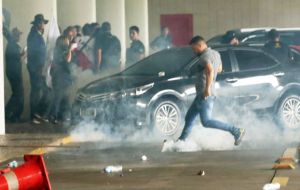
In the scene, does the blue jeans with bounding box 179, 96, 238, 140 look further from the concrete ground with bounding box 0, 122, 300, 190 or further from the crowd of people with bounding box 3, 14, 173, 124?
the crowd of people with bounding box 3, 14, 173, 124

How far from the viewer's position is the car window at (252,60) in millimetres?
18312

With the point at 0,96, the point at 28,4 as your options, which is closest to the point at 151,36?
the point at 28,4

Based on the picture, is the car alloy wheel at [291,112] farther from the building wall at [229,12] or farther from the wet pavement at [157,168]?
the building wall at [229,12]

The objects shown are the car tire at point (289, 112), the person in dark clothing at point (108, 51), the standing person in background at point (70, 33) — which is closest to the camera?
the car tire at point (289, 112)

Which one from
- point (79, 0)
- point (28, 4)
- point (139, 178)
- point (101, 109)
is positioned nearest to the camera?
point (139, 178)

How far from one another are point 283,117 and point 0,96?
5.22 m

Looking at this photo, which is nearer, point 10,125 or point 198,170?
point 198,170

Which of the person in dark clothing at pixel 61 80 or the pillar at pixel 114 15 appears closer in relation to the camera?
the person in dark clothing at pixel 61 80

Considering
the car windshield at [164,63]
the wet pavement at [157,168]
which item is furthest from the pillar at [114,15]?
the wet pavement at [157,168]

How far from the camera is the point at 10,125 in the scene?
65.0ft

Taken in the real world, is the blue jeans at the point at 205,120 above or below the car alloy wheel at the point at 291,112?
above

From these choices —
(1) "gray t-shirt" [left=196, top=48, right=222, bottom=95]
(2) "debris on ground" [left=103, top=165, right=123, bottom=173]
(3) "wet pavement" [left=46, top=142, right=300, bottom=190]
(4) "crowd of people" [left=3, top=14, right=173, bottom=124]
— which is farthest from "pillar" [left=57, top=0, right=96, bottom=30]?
(2) "debris on ground" [left=103, top=165, right=123, bottom=173]

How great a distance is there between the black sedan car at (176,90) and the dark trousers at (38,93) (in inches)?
103

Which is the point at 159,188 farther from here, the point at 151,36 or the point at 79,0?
the point at 151,36
